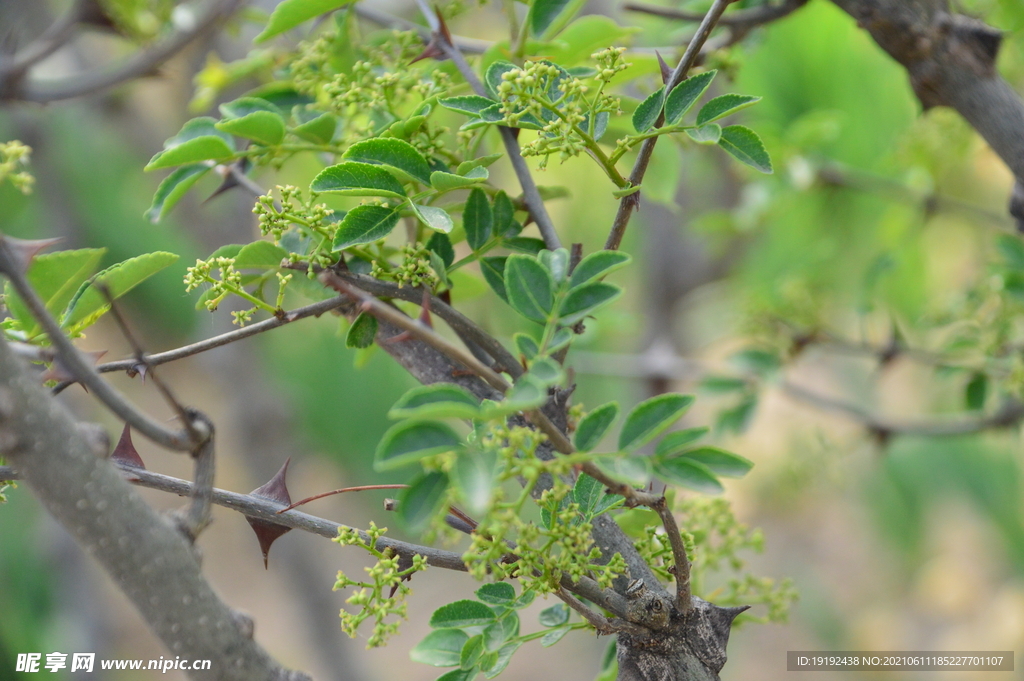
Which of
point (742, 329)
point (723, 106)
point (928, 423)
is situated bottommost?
point (928, 423)

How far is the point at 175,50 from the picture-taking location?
722 millimetres

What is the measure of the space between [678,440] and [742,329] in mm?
516

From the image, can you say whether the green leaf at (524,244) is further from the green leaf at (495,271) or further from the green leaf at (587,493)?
the green leaf at (587,493)

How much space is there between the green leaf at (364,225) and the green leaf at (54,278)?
0.33 feet

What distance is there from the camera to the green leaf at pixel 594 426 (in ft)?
0.87

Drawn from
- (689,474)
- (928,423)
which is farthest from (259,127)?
(928,423)

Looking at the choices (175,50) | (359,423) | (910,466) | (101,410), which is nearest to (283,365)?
(359,423)

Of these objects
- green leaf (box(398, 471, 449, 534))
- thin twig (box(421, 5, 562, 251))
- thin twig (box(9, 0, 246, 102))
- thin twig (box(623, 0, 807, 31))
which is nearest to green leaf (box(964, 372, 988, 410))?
thin twig (box(623, 0, 807, 31))

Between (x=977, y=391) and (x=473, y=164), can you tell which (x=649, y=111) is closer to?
(x=473, y=164)

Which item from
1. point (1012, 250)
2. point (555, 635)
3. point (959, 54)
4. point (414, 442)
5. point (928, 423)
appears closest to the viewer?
point (414, 442)

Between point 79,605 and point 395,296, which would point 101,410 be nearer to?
point 79,605

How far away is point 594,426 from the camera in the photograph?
27 centimetres

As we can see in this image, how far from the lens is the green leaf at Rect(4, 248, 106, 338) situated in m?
0.30

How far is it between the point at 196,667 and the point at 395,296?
159 millimetres
